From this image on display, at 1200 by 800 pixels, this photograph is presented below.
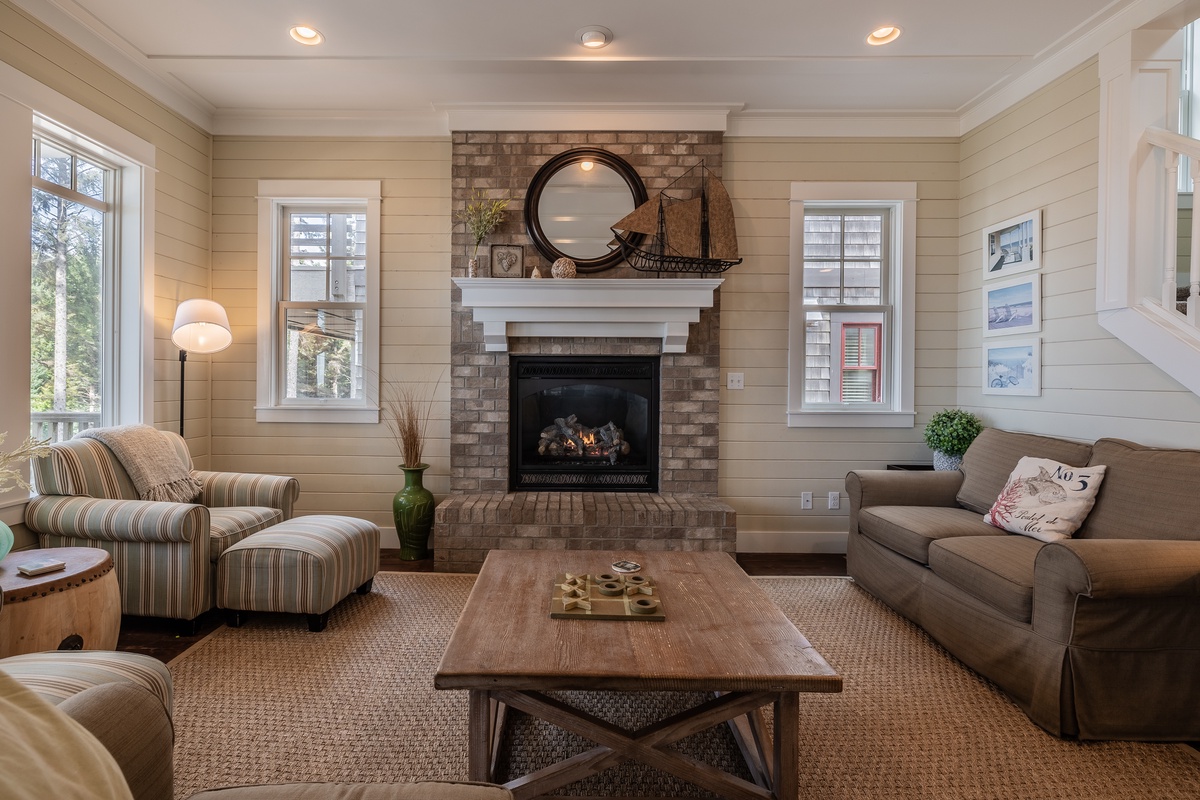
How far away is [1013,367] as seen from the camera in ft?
11.6

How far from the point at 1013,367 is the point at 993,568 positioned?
69.5 inches

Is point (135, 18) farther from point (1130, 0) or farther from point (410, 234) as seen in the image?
point (1130, 0)

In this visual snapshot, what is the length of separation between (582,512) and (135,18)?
11.0 ft

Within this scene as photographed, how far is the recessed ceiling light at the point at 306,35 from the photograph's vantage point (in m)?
3.07

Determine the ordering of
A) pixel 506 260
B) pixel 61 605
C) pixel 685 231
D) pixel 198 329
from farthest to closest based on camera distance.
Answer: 1. pixel 506 260
2. pixel 685 231
3. pixel 198 329
4. pixel 61 605

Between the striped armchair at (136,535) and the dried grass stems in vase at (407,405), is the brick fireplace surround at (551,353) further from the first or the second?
the striped armchair at (136,535)

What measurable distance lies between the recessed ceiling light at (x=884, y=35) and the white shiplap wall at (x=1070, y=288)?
944mm

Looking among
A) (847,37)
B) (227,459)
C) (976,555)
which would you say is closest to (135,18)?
(227,459)

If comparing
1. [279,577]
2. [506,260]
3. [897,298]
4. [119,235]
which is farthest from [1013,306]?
[119,235]

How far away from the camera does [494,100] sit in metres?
3.85

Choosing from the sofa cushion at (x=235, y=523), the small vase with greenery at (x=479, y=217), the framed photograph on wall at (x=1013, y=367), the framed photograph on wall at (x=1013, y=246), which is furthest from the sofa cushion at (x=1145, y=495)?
the sofa cushion at (x=235, y=523)

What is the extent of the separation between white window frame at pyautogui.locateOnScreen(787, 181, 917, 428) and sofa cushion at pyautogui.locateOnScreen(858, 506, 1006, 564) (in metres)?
0.92

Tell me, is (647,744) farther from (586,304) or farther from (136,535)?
(586,304)

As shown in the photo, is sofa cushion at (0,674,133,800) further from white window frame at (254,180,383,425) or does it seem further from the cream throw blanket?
white window frame at (254,180,383,425)
